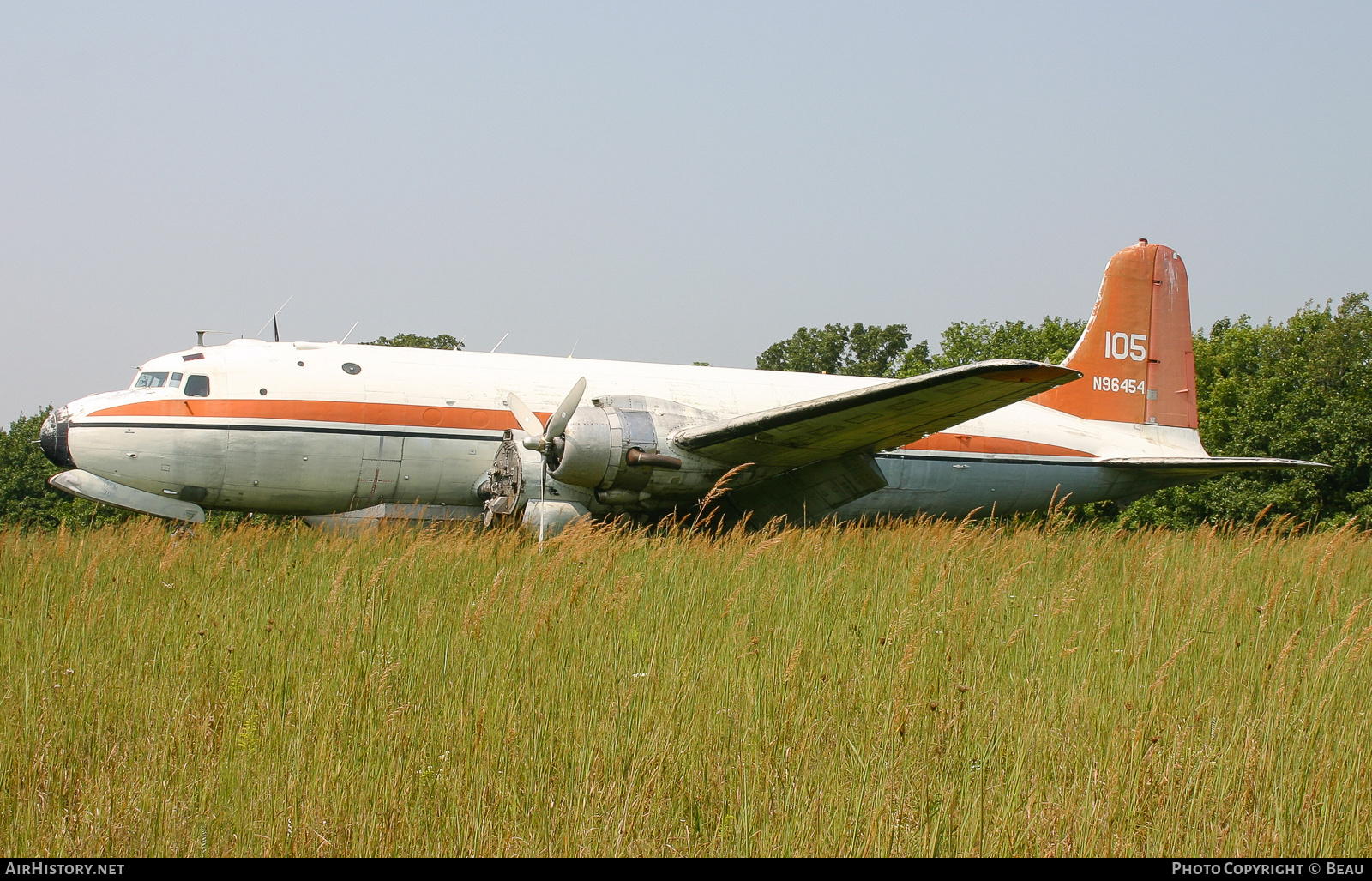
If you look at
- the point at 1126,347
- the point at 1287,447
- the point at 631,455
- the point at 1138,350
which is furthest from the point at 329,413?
the point at 1287,447

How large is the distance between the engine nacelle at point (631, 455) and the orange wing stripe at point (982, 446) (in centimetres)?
370

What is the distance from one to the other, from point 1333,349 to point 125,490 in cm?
4616

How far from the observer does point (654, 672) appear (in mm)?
4488

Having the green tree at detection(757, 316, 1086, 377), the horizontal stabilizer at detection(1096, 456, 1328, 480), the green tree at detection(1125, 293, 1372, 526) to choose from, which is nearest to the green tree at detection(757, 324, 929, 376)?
the green tree at detection(757, 316, 1086, 377)

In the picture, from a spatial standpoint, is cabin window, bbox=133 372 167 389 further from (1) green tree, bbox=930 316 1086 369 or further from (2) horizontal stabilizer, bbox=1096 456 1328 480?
(1) green tree, bbox=930 316 1086 369

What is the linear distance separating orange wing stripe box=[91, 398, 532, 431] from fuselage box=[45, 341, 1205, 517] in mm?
14

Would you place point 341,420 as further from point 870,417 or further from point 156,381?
point 870,417

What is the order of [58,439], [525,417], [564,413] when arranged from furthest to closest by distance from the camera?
1. [525,417]
2. [58,439]
3. [564,413]

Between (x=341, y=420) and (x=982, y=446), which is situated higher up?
(x=341, y=420)

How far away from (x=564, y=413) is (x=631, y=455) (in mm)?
869

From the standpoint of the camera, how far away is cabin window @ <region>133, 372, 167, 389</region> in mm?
11359

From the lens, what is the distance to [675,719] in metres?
3.92

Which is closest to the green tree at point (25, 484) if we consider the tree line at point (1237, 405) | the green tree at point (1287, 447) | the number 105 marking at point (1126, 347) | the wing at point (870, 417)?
the tree line at point (1237, 405)

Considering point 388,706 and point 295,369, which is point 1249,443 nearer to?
point 295,369
